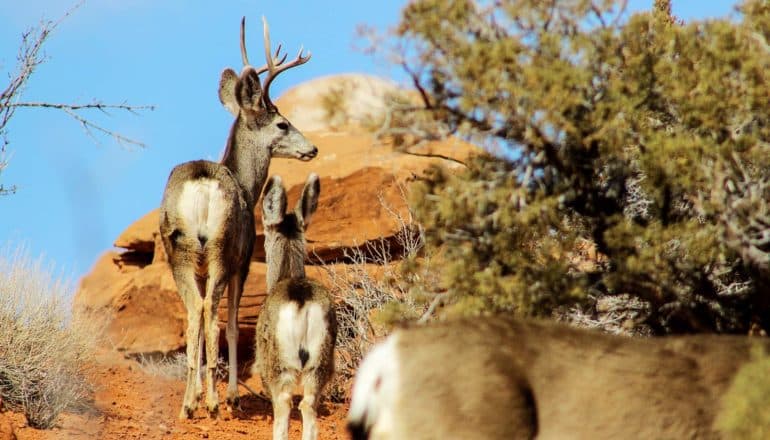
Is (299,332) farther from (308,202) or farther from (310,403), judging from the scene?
(308,202)

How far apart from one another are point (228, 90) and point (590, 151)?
7.33m

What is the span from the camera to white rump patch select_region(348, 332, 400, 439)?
5.05 metres

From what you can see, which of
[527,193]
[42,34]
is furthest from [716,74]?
[42,34]

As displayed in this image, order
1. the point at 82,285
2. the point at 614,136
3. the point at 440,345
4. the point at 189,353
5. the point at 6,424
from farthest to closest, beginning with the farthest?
the point at 82,285
the point at 189,353
the point at 6,424
the point at 614,136
the point at 440,345

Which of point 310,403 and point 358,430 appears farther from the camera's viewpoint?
point 310,403

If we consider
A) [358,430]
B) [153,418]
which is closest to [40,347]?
[153,418]

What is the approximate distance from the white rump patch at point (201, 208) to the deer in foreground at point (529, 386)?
6.82 metres

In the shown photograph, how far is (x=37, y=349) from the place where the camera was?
39.4ft

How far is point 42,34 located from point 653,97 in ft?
23.8

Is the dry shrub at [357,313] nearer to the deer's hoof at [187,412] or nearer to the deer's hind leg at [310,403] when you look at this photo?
the deer's hoof at [187,412]

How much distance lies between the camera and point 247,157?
13.5 meters

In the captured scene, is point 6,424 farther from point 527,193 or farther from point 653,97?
point 653,97

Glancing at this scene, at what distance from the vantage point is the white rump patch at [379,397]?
5.05 meters

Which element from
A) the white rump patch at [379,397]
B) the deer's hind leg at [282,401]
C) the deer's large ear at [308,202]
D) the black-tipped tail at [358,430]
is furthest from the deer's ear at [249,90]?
the black-tipped tail at [358,430]
